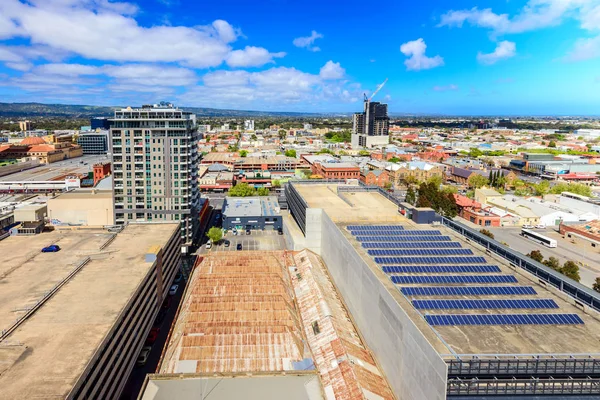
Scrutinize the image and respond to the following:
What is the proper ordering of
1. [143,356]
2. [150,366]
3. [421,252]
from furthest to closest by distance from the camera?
[421,252] → [143,356] → [150,366]

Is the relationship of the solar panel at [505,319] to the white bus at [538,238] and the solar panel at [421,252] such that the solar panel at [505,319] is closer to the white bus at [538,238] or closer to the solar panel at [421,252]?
the solar panel at [421,252]

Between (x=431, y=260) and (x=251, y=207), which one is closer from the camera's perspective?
(x=431, y=260)

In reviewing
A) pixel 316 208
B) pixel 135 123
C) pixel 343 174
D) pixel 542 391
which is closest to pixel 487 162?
pixel 343 174

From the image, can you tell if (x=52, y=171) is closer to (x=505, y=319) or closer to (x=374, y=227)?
(x=374, y=227)

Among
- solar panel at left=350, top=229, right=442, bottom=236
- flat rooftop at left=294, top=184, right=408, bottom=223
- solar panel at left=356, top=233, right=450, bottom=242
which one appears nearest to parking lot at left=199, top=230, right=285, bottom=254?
flat rooftop at left=294, top=184, right=408, bottom=223

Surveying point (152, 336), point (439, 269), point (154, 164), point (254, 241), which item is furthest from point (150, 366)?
point (254, 241)

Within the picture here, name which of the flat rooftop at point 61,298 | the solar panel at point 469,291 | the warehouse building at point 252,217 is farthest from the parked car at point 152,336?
the warehouse building at point 252,217
